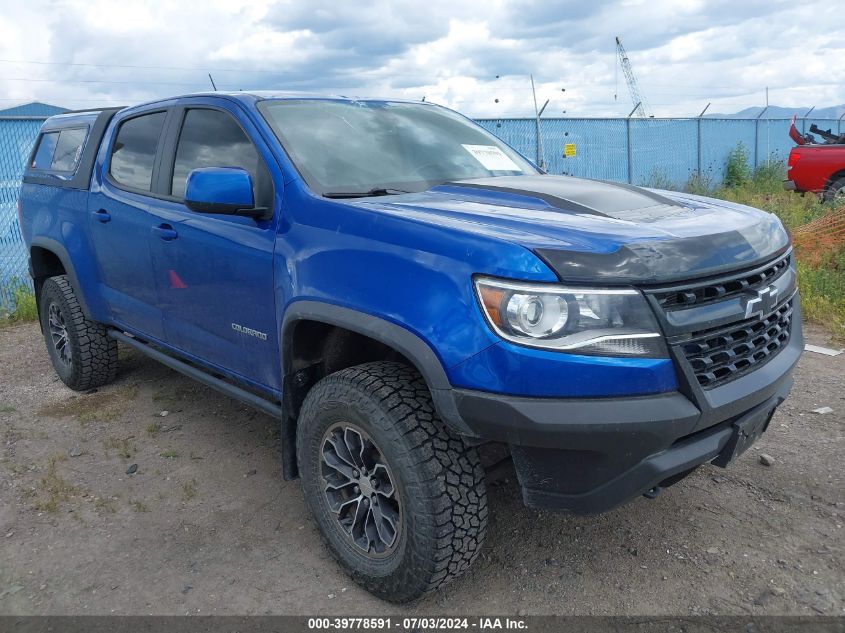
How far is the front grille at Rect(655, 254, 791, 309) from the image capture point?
219 centimetres

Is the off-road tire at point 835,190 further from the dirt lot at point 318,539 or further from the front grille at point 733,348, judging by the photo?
the front grille at point 733,348

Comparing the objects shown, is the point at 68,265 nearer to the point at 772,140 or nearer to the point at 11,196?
the point at 11,196

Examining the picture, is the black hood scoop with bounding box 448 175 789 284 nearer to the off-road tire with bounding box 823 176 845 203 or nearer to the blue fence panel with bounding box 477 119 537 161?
the off-road tire with bounding box 823 176 845 203

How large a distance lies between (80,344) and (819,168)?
11.5 meters

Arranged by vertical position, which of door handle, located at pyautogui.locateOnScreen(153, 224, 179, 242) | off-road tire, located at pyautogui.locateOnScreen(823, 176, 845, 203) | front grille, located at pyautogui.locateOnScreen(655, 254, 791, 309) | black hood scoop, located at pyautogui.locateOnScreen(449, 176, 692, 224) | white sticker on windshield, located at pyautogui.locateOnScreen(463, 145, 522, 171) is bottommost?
off-road tire, located at pyautogui.locateOnScreen(823, 176, 845, 203)

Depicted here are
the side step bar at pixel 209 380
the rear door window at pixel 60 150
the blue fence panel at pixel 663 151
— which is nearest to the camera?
the side step bar at pixel 209 380

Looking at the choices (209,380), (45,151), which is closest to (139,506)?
(209,380)

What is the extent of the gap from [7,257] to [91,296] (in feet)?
15.6

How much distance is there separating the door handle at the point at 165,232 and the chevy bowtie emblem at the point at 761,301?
2.62 m

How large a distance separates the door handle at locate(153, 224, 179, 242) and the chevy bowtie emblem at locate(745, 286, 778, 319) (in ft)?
8.58

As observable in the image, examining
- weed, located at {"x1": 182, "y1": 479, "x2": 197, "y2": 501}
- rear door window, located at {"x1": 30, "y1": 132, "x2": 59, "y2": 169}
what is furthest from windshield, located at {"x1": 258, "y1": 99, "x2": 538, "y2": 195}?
rear door window, located at {"x1": 30, "y1": 132, "x2": 59, "y2": 169}

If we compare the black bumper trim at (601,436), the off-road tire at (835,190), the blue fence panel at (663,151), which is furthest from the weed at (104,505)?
the blue fence panel at (663,151)

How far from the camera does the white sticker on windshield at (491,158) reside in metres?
3.66

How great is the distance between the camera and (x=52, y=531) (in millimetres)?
3312
